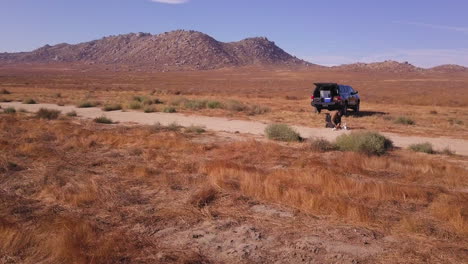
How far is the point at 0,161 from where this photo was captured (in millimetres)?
9516

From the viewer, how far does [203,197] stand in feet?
23.9

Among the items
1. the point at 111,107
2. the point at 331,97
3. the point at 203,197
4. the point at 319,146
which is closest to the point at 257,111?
the point at 331,97

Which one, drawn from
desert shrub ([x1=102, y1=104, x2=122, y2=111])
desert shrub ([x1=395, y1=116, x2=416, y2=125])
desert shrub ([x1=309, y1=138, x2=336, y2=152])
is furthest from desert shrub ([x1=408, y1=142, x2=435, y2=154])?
desert shrub ([x1=102, y1=104, x2=122, y2=111])

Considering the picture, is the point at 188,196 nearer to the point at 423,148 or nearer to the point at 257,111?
the point at 423,148

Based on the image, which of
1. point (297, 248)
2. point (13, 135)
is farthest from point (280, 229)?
point (13, 135)

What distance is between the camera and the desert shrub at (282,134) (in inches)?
598

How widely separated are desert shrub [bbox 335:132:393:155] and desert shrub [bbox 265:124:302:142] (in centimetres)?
202

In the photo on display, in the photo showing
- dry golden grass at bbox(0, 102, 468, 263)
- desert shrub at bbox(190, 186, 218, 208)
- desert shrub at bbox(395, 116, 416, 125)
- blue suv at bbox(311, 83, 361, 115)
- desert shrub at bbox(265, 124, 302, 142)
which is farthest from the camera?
blue suv at bbox(311, 83, 361, 115)

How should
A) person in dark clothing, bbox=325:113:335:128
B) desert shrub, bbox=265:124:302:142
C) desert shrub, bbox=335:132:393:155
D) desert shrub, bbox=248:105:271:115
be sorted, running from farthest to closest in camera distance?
desert shrub, bbox=248:105:271:115, person in dark clothing, bbox=325:113:335:128, desert shrub, bbox=265:124:302:142, desert shrub, bbox=335:132:393:155

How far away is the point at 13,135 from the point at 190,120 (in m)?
9.90

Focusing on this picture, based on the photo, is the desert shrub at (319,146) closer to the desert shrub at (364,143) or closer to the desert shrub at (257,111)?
the desert shrub at (364,143)

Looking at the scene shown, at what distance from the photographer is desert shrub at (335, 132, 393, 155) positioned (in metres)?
12.6

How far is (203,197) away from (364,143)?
7.06 meters

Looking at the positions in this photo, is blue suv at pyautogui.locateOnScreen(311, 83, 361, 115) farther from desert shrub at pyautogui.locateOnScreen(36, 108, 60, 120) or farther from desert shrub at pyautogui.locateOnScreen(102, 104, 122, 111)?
desert shrub at pyautogui.locateOnScreen(36, 108, 60, 120)
